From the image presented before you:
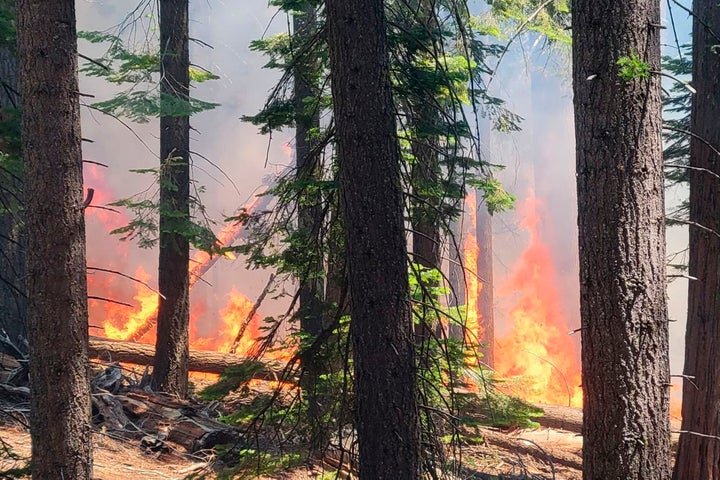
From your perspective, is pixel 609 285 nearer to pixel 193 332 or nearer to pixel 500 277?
pixel 193 332

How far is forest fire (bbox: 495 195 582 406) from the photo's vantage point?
94.0 feet

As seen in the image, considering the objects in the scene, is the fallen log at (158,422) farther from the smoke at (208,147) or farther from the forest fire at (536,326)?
the forest fire at (536,326)

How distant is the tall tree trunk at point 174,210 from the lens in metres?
11.1

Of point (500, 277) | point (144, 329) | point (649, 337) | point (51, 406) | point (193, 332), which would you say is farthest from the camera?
point (500, 277)

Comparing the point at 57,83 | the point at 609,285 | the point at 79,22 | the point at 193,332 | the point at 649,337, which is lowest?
the point at 193,332

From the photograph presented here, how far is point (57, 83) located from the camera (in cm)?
488

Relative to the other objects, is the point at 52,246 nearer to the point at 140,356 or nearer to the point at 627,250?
the point at 627,250

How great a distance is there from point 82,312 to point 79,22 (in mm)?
27836

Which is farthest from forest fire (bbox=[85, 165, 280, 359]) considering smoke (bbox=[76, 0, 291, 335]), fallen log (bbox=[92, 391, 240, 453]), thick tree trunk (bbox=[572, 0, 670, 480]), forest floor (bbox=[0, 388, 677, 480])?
thick tree trunk (bbox=[572, 0, 670, 480])

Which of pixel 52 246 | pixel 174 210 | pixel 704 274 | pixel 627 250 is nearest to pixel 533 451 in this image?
pixel 704 274

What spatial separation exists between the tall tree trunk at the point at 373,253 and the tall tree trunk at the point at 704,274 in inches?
186

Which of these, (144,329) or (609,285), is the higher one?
(609,285)

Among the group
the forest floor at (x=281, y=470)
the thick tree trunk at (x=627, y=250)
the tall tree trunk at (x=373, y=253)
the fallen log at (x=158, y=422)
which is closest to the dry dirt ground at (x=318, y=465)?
the forest floor at (x=281, y=470)

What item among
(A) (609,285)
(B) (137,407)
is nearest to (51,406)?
(A) (609,285)
